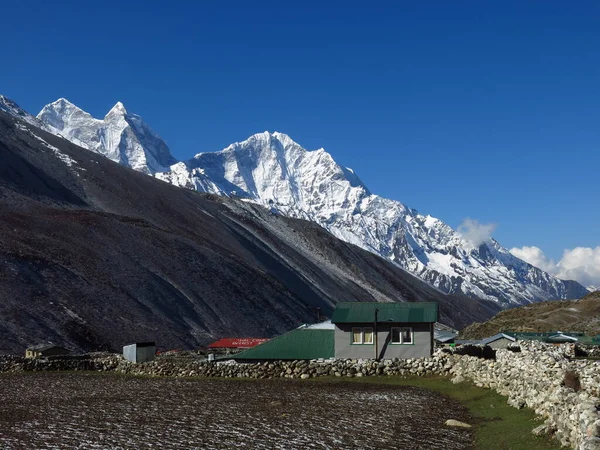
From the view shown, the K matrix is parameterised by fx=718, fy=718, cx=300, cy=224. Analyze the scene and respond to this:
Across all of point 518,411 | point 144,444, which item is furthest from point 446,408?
point 144,444

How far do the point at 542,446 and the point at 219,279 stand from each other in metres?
131

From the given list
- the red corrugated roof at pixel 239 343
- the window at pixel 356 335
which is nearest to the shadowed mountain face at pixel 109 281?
the red corrugated roof at pixel 239 343

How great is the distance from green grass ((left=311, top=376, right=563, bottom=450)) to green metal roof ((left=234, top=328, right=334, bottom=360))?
608 inches

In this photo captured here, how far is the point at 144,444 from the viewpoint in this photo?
27.8 metres

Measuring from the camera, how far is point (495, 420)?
32.3 m

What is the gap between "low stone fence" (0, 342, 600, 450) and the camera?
918 inches

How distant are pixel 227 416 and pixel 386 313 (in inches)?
1162

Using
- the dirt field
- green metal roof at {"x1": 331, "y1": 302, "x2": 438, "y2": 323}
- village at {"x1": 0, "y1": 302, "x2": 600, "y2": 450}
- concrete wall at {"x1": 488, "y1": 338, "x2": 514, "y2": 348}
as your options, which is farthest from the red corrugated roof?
the dirt field

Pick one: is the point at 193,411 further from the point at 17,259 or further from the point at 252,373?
the point at 17,259

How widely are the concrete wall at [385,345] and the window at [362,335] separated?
1.02 feet

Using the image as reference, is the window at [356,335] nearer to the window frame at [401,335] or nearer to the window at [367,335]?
the window at [367,335]

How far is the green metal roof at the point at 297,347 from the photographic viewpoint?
63.2 m

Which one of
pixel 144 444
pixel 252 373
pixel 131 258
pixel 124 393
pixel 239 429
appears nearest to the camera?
pixel 144 444

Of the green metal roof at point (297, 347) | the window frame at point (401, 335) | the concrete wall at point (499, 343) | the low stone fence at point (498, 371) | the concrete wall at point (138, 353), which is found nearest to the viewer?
the low stone fence at point (498, 371)
